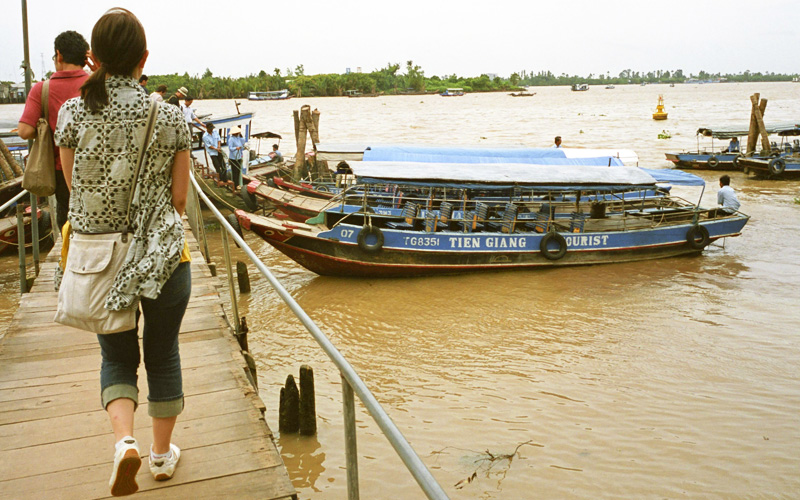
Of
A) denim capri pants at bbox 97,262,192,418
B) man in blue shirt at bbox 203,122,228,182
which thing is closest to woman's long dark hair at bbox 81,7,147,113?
denim capri pants at bbox 97,262,192,418

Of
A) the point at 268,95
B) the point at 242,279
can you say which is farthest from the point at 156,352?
the point at 268,95

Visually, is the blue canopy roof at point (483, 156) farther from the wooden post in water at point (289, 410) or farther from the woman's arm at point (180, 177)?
the woman's arm at point (180, 177)

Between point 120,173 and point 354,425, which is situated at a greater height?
point 120,173

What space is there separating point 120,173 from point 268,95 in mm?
99474

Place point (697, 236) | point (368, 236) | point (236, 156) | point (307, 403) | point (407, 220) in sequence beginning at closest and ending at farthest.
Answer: point (307, 403) → point (368, 236) → point (407, 220) → point (697, 236) → point (236, 156)

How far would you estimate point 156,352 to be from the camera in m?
2.30

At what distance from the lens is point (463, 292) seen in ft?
33.8

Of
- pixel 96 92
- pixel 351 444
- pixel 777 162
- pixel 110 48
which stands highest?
pixel 110 48

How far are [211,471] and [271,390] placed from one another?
4.03 metres

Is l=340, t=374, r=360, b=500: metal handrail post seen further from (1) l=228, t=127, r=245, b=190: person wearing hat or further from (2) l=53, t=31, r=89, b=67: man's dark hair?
(1) l=228, t=127, r=245, b=190: person wearing hat

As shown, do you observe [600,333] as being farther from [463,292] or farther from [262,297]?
[262,297]

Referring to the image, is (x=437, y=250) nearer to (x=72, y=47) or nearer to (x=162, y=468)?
(x=72, y=47)

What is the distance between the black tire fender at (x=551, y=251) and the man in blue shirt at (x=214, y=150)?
27.7 feet

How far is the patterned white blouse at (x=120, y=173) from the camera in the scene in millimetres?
2072
